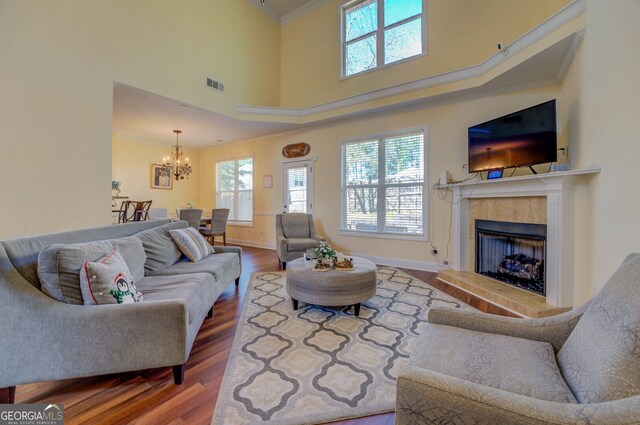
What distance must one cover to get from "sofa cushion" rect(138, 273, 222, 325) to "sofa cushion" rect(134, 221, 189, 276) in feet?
0.59

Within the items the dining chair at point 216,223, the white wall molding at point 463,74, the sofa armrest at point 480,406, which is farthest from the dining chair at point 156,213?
the sofa armrest at point 480,406

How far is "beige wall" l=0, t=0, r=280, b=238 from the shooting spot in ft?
9.24

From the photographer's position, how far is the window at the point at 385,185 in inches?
175

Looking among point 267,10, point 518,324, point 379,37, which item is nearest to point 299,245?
point 518,324

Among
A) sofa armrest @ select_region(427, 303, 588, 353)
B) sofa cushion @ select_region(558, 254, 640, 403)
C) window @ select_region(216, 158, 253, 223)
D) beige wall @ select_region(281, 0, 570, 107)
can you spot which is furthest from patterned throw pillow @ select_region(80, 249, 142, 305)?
window @ select_region(216, 158, 253, 223)

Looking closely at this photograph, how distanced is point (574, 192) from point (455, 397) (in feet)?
9.46

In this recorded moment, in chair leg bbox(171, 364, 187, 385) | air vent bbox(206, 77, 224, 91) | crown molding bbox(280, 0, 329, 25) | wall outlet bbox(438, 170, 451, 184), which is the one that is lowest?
chair leg bbox(171, 364, 187, 385)

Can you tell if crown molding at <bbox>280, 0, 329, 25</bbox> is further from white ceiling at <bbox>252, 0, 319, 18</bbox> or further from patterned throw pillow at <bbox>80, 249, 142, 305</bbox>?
patterned throw pillow at <bbox>80, 249, 142, 305</bbox>

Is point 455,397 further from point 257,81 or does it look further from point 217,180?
point 217,180

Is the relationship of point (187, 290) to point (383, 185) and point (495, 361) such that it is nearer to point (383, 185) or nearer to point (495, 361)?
point (495, 361)

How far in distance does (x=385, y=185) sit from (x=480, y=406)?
4.20 meters

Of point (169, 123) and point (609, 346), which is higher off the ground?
point (169, 123)

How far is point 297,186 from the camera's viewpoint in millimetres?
5875

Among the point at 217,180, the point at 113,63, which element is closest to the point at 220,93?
the point at 113,63
